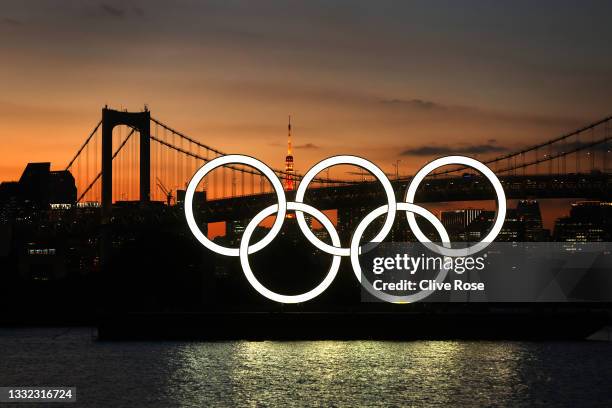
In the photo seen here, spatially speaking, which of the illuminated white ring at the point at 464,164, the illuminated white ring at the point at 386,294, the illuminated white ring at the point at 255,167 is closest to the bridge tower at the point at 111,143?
the illuminated white ring at the point at 255,167

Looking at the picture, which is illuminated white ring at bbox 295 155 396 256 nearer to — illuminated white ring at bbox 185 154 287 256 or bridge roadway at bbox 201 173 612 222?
illuminated white ring at bbox 185 154 287 256

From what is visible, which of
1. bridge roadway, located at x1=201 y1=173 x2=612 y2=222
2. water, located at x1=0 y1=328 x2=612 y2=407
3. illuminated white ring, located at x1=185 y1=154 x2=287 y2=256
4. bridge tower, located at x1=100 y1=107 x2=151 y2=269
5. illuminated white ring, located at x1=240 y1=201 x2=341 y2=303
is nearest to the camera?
water, located at x1=0 y1=328 x2=612 y2=407

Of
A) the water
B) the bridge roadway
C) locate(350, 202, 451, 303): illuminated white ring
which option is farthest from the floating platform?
the bridge roadway

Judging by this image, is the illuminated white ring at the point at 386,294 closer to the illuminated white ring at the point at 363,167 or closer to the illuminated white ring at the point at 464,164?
the illuminated white ring at the point at 464,164

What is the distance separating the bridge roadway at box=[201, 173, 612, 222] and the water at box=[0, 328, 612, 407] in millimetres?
29615

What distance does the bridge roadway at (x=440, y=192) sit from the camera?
274ft

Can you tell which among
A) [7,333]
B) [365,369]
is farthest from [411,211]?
[7,333]

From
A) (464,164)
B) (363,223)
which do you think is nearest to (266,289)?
(363,223)

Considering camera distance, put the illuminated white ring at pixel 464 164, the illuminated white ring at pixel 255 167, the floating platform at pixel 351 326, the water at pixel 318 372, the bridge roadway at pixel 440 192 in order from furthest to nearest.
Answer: the bridge roadway at pixel 440 192 → the floating platform at pixel 351 326 → the illuminated white ring at pixel 255 167 → the illuminated white ring at pixel 464 164 → the water at pixel 318 372

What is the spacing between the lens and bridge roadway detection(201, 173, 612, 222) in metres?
83.6

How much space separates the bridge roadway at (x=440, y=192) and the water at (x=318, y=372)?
97.2 ft

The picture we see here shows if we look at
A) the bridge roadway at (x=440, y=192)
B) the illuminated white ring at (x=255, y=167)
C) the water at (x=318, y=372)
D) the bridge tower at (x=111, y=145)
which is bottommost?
the water at (x=318, y=372)

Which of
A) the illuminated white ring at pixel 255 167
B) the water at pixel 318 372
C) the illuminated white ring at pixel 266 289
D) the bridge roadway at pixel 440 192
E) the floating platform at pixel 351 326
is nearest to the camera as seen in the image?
the water at pixel 318 372

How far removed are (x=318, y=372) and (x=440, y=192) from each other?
4503 cm
